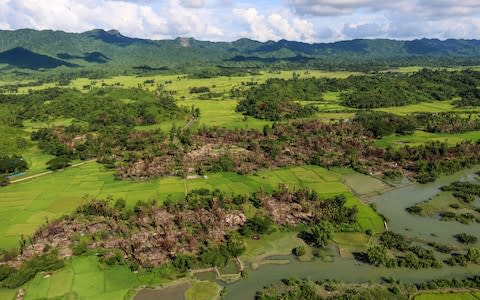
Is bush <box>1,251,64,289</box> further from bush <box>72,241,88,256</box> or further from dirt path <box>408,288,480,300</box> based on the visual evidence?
dirt path <box>408,288,480,300</box>

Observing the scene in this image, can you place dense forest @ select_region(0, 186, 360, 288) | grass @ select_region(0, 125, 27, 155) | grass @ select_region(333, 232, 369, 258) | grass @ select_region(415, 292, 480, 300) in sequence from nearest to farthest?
1. grass @ select_region(415, 292, 480, 300)
2. dense forest @ select_region(0, 186, 360, 288)
3. grass @ select_region(333, 232, 369, 258)
4. grass @ select_region(0, 125, 27, 155)

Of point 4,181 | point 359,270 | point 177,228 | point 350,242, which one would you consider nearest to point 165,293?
point 177,228

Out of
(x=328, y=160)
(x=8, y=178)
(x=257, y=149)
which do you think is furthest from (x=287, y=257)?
(x=8, y=178)

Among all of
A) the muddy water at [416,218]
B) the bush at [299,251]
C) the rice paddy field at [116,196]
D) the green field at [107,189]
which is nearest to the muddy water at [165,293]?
the rice paddy field at [116,196]

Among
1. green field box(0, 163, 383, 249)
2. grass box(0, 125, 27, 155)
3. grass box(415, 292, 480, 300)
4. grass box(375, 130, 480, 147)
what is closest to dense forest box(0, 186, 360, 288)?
green field box(0, 163, 383, 249)

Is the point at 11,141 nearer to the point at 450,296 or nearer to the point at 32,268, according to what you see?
the point at 32,268

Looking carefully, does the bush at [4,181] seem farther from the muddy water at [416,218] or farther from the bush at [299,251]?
the muddy water at [416,218]

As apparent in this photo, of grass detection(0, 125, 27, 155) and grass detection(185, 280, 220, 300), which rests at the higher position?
grass detection(0, 125, 27, 155)
